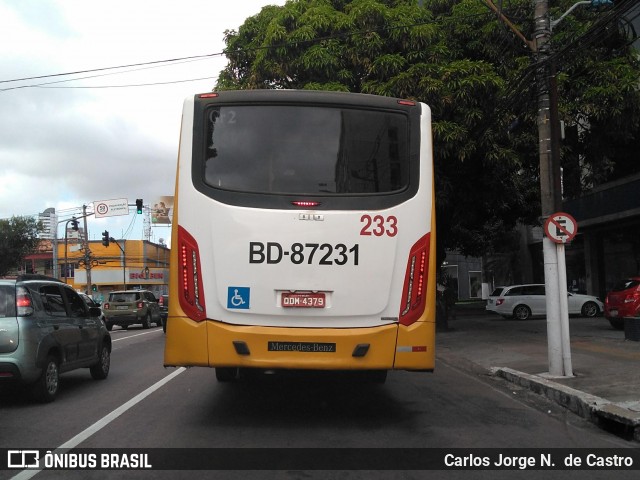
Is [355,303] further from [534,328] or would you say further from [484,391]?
[534,328]

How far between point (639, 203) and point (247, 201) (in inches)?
755

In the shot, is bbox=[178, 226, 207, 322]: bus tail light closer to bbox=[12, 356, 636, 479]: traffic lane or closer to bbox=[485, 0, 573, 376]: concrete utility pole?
bbox=[12, 356, 636, 479]: traffic lane

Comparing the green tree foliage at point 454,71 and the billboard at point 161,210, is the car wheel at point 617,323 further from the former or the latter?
the billboard at point 161,210

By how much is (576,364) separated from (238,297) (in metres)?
6.94

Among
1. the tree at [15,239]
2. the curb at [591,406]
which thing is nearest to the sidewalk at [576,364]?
the curb at [591,406]

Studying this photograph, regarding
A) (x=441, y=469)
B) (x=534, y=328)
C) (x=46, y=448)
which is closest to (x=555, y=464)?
(x=441, y=469)

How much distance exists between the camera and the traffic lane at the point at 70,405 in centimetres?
599

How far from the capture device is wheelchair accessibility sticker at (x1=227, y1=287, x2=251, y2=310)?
582 cm

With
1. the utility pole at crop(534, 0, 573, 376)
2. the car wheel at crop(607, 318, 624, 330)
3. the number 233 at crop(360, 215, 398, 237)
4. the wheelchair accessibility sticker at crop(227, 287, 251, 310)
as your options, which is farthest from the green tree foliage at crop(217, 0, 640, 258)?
the wheelchair accessibility sticker at crop(227, 287, 251, 310)

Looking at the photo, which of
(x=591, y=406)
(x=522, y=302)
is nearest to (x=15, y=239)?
(x=522, y=302)

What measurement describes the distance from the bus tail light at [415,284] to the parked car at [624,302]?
37.1 feet

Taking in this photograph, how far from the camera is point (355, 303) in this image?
5875 mm

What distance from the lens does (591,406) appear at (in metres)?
6.84

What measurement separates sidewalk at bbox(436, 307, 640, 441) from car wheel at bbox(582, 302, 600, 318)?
4.74 m
